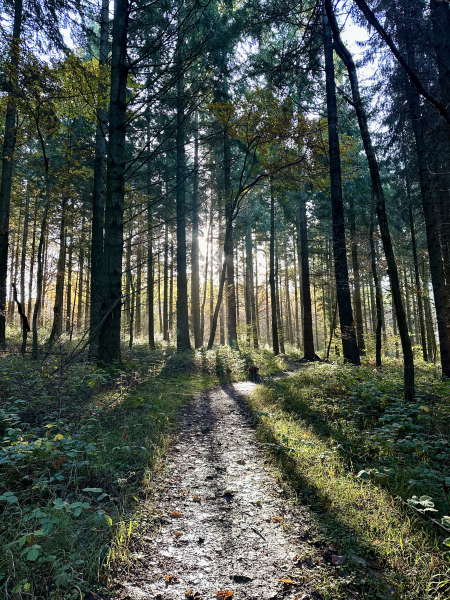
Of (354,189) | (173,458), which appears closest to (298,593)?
(173,458)

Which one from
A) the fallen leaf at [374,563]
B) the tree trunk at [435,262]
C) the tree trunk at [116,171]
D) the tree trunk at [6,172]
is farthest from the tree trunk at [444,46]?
the tree trunk at [6,172]

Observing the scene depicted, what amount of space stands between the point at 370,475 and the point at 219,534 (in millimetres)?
1770

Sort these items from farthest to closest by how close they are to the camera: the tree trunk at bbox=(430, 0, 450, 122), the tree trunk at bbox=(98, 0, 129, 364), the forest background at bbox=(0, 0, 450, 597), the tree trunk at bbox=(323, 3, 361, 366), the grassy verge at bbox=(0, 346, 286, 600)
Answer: the tree trunk at bbox=(323, 3, 361, 366), the tree trunk at bbox=(98, 0, 129, 364), the tree trunk at bbox=(430, 0, 450, 122), the forest background at bbox=(0, 0, 450, 597), the grassy verge at bbox=(0, 346, 286, 600)

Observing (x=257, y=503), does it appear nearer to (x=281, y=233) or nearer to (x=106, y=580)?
(x=106, y=580)

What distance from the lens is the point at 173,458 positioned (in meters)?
3.83

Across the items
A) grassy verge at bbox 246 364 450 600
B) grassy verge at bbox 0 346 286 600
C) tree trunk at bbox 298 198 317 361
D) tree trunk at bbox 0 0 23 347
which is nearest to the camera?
grassy verge at bbox 0 346 286 600

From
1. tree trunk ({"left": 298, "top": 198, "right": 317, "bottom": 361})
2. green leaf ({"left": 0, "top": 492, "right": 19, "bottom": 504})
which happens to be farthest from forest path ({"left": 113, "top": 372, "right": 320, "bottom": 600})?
tree trunk ({"left": 298, "top": 198, "right": 317, "bottom": 361})

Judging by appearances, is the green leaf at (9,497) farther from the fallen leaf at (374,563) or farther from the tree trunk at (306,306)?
the tree trunk at (306,306)

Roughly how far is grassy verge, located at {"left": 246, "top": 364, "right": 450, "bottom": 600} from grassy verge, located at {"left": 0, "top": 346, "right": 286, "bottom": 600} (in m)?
1.55

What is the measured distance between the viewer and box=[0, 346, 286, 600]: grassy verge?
6.02ft

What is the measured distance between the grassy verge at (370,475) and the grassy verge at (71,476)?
1.55 m

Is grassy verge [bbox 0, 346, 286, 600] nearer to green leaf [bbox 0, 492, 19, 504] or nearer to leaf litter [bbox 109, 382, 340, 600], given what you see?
green leaf [bbox 0, 492, 19, 504]

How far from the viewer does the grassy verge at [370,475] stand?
194 cm

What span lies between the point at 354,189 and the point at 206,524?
15.1 meters
